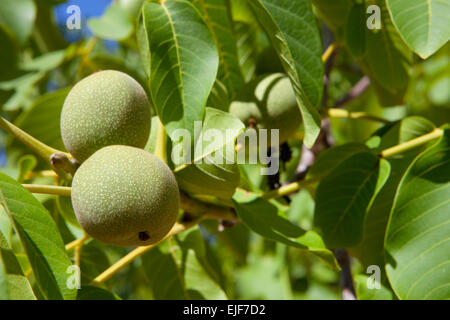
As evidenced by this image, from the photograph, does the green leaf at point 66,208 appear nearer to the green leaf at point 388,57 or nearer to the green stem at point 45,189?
the green stem at point 45,189

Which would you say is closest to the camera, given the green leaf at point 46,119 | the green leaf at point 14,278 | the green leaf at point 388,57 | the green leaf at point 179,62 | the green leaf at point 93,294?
the green leaf at point 14,278

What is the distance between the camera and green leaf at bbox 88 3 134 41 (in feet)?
6.67

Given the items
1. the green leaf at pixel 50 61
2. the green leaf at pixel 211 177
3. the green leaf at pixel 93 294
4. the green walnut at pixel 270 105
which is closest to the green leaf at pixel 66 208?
the green leaf at pixel 93 294

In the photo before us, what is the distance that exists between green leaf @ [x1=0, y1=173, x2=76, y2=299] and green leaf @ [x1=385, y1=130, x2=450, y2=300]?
0.73 m

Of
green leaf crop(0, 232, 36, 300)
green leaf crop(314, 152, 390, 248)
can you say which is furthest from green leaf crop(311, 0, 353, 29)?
green leaf crop(0, 232, 36, 300)

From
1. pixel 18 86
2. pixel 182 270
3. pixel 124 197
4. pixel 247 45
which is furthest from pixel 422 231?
pixel 18 86

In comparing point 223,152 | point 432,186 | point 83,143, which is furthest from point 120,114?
point 432,186

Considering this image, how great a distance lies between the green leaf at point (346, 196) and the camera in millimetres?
1405

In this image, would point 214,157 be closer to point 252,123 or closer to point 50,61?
point 252,123

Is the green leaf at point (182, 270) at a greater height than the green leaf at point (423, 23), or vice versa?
the green leaf at point (423, 23)

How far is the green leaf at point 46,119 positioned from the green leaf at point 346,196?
0.98 metres

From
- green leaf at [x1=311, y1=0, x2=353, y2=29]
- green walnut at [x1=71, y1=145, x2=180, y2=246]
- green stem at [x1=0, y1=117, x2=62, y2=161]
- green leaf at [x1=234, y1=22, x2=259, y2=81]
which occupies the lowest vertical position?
green walnut at [x1=71, y1=145, x2=180, y2=246]

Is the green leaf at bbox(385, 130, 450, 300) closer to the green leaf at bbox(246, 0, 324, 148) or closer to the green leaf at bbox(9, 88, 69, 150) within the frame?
the green leaf at bbox(246, 0, 324, 148)

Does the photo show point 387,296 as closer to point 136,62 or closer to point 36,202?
point 36,202
